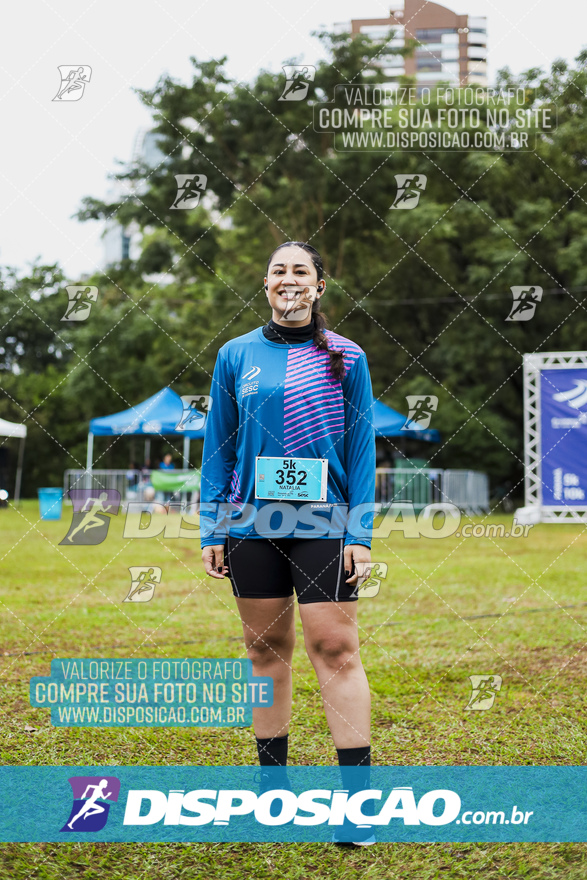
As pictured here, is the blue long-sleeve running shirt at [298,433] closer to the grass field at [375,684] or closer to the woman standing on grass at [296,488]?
the woman standing on grass at [296,488]

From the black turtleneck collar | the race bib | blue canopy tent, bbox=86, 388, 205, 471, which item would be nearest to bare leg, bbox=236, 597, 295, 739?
the race bib

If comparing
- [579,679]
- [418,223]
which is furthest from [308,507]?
[418,223]

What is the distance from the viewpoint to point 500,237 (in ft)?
72.9

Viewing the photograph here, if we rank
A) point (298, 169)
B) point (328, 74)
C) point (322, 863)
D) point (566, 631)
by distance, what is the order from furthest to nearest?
point (298, 169)
point (328, 74)
point (566, 631)
point (322, 863)

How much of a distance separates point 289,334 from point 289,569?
2.43 feet

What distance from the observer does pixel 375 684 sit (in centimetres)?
449

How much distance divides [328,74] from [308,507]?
18026 mm

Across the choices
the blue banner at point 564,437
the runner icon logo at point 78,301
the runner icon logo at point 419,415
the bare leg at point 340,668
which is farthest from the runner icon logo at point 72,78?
the blue banner at point 564,437

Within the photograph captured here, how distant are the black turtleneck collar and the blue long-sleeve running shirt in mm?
21

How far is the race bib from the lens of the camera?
261 centimetres

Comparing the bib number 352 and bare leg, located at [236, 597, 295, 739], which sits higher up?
the bib number 352

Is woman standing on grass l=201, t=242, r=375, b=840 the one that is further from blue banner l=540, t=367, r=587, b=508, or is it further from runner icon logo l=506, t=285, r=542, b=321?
blue banner l=540, t=367, r=587, b=508

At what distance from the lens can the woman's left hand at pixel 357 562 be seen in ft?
8.52

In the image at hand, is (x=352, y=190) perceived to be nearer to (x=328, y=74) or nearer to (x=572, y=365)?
(x=328, y=74)
